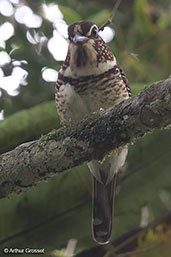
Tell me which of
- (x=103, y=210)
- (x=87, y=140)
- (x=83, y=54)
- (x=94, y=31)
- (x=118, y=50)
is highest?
(x=118, y=50)

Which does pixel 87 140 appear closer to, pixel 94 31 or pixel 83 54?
pixel 83 54

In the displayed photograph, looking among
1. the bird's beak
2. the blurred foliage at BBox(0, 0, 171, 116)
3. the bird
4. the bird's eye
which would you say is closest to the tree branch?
the bird

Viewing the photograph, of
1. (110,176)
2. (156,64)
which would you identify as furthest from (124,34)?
(110,176)

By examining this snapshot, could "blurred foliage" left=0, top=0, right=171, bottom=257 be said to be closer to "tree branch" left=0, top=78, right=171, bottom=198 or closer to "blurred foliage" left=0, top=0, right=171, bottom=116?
"blurred foliage" left=0, top=0, right=171, bottom=116

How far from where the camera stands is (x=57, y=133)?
2.34m

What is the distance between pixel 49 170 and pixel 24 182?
152 mm

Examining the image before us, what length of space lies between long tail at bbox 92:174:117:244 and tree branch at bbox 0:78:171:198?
767 millimetres

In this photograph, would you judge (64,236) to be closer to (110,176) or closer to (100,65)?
(110,176)

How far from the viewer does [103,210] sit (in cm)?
313

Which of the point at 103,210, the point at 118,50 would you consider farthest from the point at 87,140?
the point at 118,50

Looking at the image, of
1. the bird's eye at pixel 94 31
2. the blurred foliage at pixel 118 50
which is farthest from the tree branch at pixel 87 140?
the blurred foliage at pixel 118 50

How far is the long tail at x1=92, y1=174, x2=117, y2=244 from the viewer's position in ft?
10.1

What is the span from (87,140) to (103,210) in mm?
1058

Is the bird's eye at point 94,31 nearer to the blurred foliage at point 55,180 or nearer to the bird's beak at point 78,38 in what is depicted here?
the bird's beak at point 78,38
